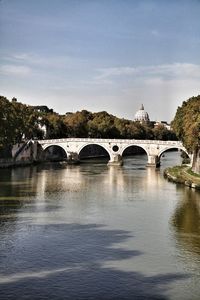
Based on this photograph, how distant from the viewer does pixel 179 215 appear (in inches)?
1075

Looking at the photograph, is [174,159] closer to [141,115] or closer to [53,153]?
[53,153]

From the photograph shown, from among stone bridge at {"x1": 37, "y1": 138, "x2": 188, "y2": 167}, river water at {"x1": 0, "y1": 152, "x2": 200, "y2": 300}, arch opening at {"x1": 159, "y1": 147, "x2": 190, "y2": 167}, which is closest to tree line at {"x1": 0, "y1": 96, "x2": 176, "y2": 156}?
stone bridge at {"x1": 37, "y1": 138, "x2": 188, "y2": 167}

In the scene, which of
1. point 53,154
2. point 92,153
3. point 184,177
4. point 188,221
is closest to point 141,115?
point 92,153

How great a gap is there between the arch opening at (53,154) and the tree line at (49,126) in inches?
101

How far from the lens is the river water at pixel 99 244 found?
1562 centimetres

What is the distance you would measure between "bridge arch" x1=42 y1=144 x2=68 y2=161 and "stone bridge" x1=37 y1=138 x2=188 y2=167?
29.7 inches

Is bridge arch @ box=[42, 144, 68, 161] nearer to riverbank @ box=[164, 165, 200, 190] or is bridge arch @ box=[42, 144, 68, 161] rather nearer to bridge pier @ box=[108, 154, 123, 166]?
bridge pier @ box=[108, 154, 123, 166]

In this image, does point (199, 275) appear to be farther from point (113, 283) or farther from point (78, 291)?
point (78, 291)

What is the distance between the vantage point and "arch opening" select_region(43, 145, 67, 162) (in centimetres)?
7106

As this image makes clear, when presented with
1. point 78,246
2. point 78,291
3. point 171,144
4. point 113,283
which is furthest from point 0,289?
point 171,144

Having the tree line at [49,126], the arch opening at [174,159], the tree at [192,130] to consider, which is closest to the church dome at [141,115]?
the tree line at [49,126]

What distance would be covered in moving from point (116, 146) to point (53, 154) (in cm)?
1157

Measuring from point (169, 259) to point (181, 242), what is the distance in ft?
8.42

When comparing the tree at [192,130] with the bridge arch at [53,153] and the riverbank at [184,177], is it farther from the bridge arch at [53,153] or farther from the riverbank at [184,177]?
the bridge arch at [53,153]
